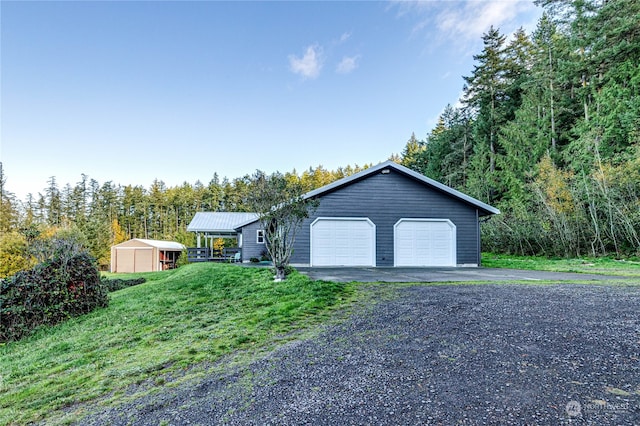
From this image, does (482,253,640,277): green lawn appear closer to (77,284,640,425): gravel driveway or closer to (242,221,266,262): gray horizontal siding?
(77,284,640,425): gravel driveway

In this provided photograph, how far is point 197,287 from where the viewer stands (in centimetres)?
825

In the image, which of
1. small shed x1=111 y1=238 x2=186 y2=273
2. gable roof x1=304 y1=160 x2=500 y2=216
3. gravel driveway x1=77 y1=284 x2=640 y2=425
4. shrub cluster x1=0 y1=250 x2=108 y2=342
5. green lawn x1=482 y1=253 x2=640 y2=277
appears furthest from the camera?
small shed x1=111 y1=238 x2=186 y2=273

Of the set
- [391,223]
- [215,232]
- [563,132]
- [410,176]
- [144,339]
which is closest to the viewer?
[144,339]

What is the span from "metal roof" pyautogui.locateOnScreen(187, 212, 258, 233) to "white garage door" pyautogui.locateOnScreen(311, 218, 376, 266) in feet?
27.2

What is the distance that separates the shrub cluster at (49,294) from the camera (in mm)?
6234

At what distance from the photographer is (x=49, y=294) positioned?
263 inches

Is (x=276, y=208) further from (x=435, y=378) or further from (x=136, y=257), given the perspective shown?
(x=136, y=257)

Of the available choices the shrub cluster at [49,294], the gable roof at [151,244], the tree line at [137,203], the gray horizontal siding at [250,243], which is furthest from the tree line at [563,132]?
the gable roof at [151,244]


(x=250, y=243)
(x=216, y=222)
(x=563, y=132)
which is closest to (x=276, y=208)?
(x=250, y=243)

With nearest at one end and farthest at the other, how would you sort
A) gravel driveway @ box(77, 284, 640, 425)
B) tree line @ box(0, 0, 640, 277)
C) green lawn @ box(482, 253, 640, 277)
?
gravel driveway @ box(77, 284, 640, 425), green lawn @ box(482, 253, 640, 277), tree line @ box(0, 0, 640, 277)

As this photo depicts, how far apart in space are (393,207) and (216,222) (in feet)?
44.6

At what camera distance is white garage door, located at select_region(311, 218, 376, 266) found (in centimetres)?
1285

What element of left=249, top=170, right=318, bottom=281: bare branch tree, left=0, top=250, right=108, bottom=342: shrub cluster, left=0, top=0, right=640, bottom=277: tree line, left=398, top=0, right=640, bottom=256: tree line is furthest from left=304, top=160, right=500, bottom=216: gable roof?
left=0, top=250, right=108, bottom=342: shrub cluster

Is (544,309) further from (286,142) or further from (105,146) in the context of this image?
(286,142)
